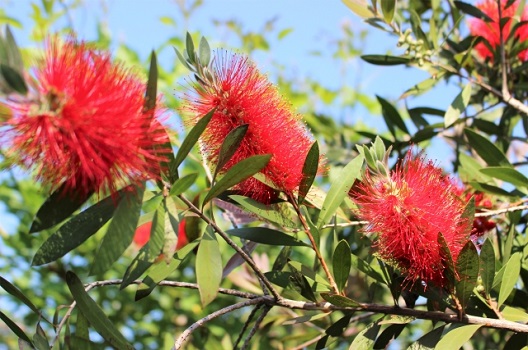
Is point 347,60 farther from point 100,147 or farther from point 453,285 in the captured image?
point 100,147

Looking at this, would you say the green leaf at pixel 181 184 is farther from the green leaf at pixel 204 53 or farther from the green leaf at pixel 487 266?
the green leaf at pixel 487 266

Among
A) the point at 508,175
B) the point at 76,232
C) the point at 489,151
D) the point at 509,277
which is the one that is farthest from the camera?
the point at 489,151

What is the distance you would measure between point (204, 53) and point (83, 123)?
1.20 feet

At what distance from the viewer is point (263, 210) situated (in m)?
1.31

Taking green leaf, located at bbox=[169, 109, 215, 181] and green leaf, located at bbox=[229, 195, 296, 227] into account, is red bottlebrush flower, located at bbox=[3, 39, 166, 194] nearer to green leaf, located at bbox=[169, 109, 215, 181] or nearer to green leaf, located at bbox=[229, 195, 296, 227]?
green leaf, located at bbox=[169, 109, 215, 181]

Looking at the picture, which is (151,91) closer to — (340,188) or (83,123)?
(83,123)

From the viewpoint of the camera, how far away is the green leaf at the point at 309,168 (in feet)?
4.23

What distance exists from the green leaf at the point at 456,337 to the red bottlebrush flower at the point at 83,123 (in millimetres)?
611

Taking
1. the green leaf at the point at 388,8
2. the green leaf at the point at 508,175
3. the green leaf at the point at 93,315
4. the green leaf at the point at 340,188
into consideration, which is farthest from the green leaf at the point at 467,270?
the green leaf at the point at 388,8

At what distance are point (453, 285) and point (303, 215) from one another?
0.33 m

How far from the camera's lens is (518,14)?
6.63 ft

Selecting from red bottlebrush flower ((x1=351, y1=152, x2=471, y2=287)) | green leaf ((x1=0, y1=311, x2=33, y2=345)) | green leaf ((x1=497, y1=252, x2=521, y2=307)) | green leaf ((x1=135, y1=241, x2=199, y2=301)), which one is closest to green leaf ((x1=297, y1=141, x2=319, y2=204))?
red bottlebrush flower ((x1=351, y1=152, x2=471, y2=287))

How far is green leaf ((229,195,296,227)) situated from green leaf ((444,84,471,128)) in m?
0.68

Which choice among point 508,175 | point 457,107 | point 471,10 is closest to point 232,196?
point 508,175
